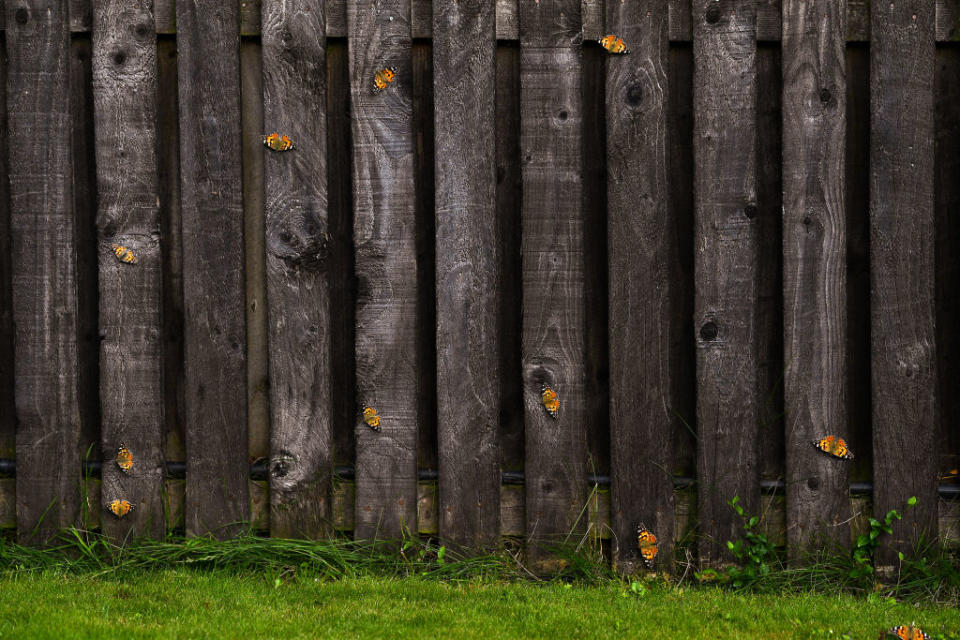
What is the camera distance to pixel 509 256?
3.06 meters

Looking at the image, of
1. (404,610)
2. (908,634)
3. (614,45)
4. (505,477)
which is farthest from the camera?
(505,477)

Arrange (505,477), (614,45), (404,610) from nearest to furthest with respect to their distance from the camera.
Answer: (404,610), (614,45), (505,477)

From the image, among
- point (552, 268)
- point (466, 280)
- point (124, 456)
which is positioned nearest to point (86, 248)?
point (124, 456)

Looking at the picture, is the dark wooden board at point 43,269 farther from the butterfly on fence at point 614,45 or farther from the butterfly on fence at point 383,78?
the butterfly on fence at point 614,45

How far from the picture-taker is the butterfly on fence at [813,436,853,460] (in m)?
2.89

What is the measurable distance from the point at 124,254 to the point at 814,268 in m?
2.33

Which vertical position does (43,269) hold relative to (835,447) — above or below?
above

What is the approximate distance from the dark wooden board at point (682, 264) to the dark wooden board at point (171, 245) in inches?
68.7

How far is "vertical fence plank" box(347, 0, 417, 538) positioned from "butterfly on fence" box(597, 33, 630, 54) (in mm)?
666

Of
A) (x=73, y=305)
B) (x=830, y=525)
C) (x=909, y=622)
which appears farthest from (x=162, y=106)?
(x=909, y=622)

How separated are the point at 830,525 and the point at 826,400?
42 cm

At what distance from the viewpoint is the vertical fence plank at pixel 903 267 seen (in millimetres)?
2873

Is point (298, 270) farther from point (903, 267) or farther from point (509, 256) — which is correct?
point (903, 267)

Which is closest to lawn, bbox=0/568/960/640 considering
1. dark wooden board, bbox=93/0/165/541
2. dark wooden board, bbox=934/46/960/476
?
dark wooden board, bbox=93/0/165/541
